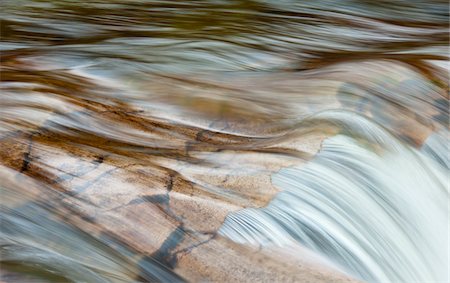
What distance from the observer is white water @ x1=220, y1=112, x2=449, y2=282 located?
3.05m

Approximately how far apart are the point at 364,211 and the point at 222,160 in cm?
73

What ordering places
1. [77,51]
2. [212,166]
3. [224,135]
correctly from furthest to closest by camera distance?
[77,51] < [224,135] < [212,166]

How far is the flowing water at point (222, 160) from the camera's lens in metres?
2.85

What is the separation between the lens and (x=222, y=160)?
3439 millimetres

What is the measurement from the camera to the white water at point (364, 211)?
3047 millimetres

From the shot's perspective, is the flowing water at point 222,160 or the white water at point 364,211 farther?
the white water at point 364,211

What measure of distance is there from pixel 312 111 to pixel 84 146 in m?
1.34

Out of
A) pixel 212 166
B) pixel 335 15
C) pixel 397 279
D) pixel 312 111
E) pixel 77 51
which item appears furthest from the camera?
pixel 335 15

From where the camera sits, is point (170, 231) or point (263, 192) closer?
point (170, 231)

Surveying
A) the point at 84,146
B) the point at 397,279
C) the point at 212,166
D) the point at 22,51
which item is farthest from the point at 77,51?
the point at 397,279

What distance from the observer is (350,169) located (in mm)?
3545

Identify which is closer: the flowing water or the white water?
the flowing water

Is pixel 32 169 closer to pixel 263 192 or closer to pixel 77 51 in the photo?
pixel 263 192

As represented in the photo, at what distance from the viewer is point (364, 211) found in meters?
3.34
